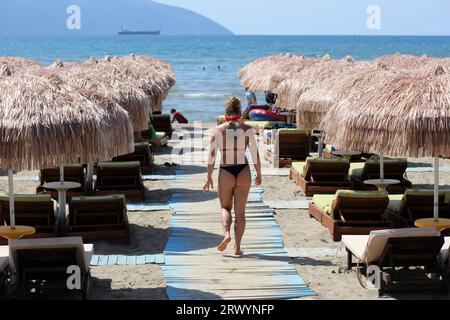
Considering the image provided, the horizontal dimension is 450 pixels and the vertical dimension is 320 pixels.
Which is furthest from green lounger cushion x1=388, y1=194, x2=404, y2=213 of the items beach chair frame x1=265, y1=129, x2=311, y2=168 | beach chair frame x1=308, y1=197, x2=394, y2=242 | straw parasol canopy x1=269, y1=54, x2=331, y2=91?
straw parasol canopy x1=269, y1=54, x2=331, y2=91

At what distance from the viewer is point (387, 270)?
25.3 feet

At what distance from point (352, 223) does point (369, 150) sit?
1547 mm

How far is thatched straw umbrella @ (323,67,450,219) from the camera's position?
26.0 feet

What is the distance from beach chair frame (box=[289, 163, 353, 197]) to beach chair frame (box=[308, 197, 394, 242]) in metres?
2.67

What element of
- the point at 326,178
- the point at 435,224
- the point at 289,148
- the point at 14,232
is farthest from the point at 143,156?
the point at 435,224

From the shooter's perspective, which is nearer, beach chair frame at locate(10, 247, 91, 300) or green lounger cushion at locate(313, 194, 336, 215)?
beach chair frame at locate(10, 247, 91, 300)

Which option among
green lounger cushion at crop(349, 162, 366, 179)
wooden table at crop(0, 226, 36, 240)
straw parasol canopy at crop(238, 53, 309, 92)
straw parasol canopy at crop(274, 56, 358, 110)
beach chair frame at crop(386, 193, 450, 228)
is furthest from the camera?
straw parasol canopy at crop(238, 53, 309, 92)

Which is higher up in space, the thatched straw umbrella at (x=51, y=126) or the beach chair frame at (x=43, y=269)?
the thatched straw umbrella at (x=51, y=126)

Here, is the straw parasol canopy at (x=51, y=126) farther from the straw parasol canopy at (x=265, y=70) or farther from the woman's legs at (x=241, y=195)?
the straw parasol canopy at (x=265, y=70)

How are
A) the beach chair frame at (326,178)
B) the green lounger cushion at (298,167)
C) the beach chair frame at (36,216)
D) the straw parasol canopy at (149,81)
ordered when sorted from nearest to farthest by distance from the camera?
the beach chair frame at (36,216)
the beach chair frame at (326,178)
the green lounger cushion at (298,167)
the straw parasol canopy at (149,81)

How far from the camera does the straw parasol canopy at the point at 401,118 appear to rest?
7938mm

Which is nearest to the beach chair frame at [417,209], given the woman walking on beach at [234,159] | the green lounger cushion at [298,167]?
the woman walking on beach at [234,159]

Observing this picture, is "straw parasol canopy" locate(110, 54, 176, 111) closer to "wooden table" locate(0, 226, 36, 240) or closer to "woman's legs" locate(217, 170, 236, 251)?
"woman's legs" locate(217, 170, 236, 251)
